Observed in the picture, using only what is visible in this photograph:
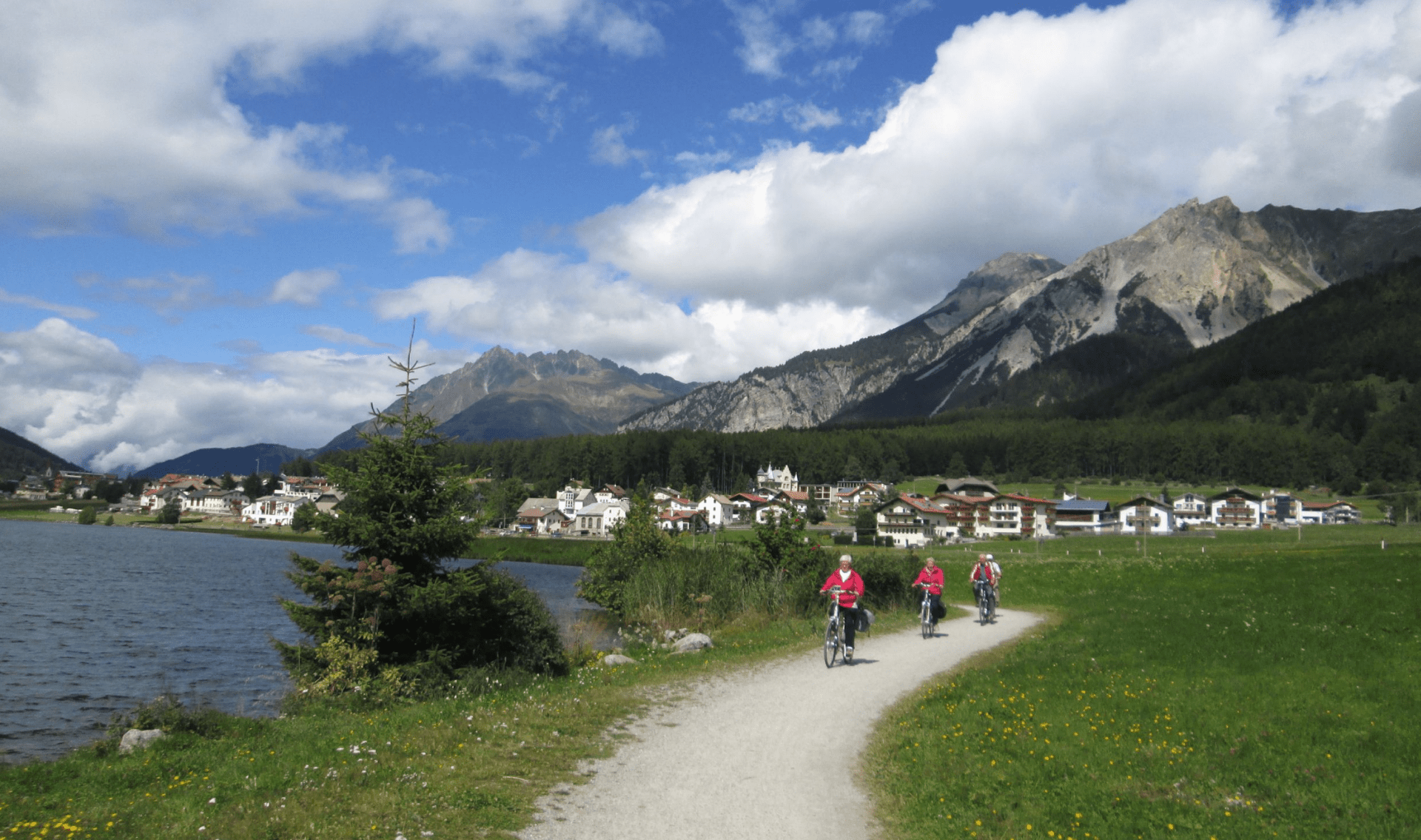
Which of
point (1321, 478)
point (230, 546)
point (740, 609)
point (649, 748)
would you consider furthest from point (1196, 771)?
point (1321, 478)

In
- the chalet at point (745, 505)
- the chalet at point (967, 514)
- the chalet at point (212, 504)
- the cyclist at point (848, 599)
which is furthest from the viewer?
the chalet at point (212, 504)

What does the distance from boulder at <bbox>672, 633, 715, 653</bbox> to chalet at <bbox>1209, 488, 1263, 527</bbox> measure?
144 meters

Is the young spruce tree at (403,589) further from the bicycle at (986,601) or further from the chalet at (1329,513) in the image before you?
the chalet at (1329,513)

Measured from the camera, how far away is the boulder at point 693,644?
20375 mm

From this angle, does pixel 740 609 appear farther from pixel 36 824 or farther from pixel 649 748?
pixel 36 824

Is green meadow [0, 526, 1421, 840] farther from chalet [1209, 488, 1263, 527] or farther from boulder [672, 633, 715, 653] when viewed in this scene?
chalet [1209, 488, 1263, 527]

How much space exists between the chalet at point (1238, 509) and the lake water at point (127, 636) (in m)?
122

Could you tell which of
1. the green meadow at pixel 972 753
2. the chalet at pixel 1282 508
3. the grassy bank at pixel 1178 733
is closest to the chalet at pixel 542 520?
the chalet at pixel 1282 508

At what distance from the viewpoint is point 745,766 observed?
34.3ft

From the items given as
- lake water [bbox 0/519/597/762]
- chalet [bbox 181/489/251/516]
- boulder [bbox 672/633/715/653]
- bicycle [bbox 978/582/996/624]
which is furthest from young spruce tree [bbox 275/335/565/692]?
chalet [bbox 181/489/251/516]

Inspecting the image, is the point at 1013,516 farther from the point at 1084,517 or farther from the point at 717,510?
the point at 717,510

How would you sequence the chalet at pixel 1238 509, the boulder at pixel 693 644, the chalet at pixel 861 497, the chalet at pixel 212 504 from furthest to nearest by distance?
the chalet at pixel 212 504 → the chalet at pixel 861 497 → the chalet at pixel 1238 509 → the boulder at pixel 693 644

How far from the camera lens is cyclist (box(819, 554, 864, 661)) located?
1803cm

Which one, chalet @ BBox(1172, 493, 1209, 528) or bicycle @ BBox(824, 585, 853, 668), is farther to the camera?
chalet @ BBox(1172, 493, 1209, 528)
